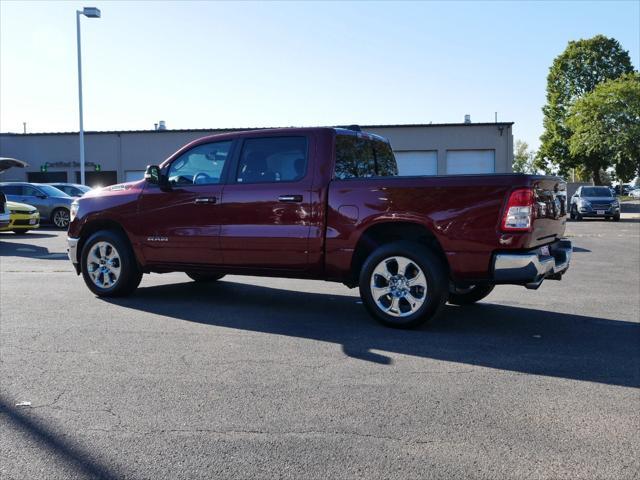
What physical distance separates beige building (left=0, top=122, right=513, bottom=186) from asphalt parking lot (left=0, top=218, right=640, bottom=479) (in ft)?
97.9

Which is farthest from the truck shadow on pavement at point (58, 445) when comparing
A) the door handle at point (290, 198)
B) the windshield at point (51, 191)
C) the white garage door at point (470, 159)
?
the white garage door at point (470, 159)

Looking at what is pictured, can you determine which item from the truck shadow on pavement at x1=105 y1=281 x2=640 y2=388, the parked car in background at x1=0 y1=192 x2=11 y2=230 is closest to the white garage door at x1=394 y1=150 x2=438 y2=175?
the parked car in background at x1=0 y1=192 x2=11 y2=230

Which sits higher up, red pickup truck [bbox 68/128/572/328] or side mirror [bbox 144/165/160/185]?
side mirror [bbox 144/165/160/185]

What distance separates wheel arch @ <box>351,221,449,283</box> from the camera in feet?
20.2

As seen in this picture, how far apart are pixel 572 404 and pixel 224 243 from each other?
4031 mm

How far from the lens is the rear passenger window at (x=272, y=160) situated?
260 inches

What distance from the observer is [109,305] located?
730cm

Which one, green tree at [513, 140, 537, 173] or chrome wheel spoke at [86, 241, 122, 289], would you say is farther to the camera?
green tree at [513, 140, 537, 173]

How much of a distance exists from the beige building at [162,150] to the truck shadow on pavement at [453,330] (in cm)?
2917

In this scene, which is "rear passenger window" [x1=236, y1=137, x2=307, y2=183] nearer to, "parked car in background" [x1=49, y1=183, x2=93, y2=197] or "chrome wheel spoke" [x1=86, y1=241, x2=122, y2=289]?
"chrome wheel spoke" [x1=86, y1=241, x2=122, y2=289]

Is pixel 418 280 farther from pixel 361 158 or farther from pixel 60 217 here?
pixel 60 217

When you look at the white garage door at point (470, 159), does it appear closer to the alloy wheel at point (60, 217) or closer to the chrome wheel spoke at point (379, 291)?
the alloy wheel at point (60, 217)

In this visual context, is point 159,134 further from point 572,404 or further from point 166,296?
point 572,404

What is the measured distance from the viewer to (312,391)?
4176mm
